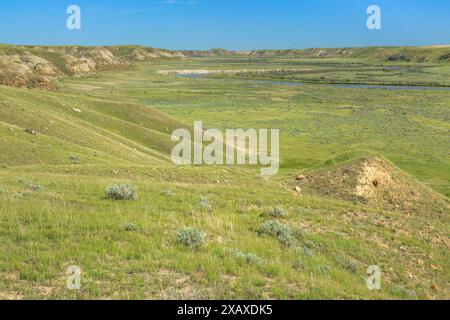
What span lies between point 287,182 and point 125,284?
1940cm

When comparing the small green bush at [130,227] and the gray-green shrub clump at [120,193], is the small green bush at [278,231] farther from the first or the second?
the gray-green shrub clump at [120,193]

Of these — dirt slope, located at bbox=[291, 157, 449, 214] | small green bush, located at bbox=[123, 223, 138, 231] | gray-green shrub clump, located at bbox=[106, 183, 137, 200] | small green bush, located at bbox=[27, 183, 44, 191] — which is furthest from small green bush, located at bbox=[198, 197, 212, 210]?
dirt slope, located at bbox=[291, 157, 449, 214]

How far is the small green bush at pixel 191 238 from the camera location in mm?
10016

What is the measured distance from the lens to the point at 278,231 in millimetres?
11766

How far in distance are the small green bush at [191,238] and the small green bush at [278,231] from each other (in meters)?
2.26

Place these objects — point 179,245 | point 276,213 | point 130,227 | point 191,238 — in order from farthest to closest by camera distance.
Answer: point 276,213 < point 130,227 < point 191,238 < point 179,245

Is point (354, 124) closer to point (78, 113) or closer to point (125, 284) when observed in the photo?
point (78, 113)

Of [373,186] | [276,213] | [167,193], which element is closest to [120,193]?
[167,193]

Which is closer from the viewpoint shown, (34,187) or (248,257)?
(248,257)

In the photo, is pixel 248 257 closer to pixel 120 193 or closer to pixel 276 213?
pixel 276 213

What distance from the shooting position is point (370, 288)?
9242 millimetres

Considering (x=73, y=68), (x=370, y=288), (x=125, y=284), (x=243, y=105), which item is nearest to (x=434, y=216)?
(x=370, y=288)

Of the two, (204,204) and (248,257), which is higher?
(204,204)

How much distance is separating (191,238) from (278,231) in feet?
9.05
